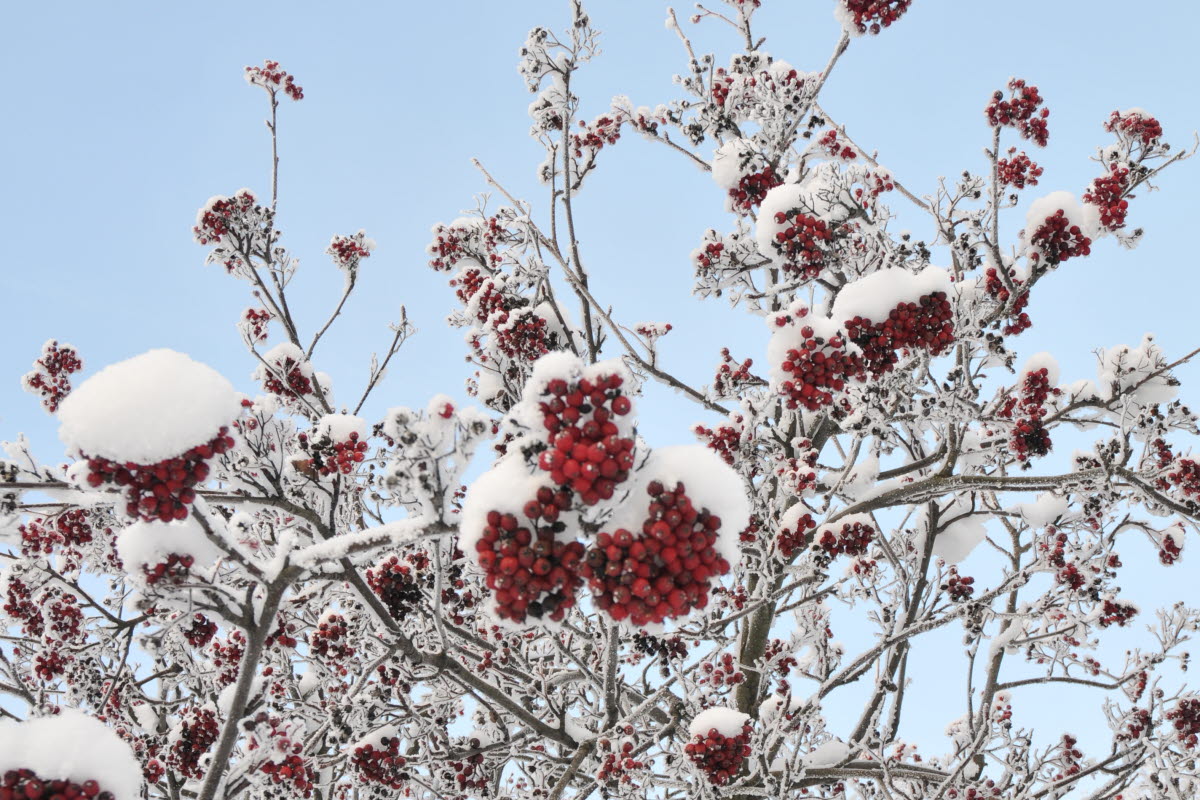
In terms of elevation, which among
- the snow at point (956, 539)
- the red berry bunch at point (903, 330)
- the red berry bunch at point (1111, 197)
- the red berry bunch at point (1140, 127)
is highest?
the red berry bunch at point (1140, 127)

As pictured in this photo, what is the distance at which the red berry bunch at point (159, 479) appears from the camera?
2396 millimetres

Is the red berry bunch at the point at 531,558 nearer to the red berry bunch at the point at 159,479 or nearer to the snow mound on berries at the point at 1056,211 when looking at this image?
the red berry bunch at the point at 159,479

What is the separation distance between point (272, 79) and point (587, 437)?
7.78 metres

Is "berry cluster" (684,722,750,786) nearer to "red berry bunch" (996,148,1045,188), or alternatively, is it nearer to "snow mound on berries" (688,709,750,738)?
"snow mound on berries" (688,709,750,738)

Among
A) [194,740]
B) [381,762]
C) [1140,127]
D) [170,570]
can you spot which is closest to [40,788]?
[170,570]

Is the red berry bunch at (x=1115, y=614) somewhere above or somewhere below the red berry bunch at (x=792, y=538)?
above

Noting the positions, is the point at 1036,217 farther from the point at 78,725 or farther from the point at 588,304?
the point at 78,725

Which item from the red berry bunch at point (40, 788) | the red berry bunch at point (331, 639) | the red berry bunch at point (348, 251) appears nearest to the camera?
the red berry bunch at point (40, 788)

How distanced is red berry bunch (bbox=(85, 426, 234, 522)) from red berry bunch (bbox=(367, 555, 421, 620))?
7.40 feet

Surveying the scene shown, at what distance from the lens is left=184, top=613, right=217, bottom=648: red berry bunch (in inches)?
197

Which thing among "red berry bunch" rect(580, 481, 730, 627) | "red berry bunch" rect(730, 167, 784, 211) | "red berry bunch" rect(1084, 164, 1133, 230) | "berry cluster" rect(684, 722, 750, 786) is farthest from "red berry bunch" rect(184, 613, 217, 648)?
"red berry bunch" rect(1084, 164, 1133, 230)

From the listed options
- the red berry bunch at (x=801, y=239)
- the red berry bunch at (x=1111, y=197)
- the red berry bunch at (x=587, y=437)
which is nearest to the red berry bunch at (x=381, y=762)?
the red berry bunch at (x=587, y=437)

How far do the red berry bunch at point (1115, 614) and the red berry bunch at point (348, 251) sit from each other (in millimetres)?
7733

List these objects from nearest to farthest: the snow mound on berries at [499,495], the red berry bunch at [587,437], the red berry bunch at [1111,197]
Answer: the red berry bunch at [587,437]
the snow mound on berries at [499,495]
the red berry bunch at [1111,197]
